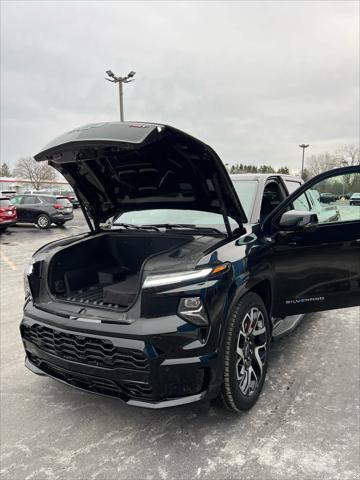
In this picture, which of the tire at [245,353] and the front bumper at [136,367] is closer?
the front bumper at [136,367]

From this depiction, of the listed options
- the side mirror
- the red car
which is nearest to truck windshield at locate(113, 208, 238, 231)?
the side mirror

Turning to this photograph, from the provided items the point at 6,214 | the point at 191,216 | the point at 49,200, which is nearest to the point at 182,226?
the point at 191,216

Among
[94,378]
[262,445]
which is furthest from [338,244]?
[94,378]

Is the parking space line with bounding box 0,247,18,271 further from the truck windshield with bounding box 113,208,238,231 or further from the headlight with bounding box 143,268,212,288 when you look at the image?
the headlight with bounding box 143,268,212,288

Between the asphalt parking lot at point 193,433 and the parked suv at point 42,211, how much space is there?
14853mm

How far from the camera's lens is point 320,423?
2.66 metres

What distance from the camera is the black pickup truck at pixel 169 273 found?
2.30 metres

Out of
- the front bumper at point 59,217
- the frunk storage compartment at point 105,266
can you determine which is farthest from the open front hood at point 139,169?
the front bumper at point 59,217

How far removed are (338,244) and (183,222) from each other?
1402 millimetres

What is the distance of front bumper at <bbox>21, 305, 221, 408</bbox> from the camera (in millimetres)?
2262

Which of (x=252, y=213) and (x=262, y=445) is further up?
(x=252, y=213)

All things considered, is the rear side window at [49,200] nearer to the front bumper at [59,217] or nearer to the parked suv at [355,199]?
the front bumper at [59,217]

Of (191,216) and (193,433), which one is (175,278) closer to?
(193,433)

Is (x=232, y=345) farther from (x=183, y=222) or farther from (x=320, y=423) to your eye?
(x=183, y=222)
